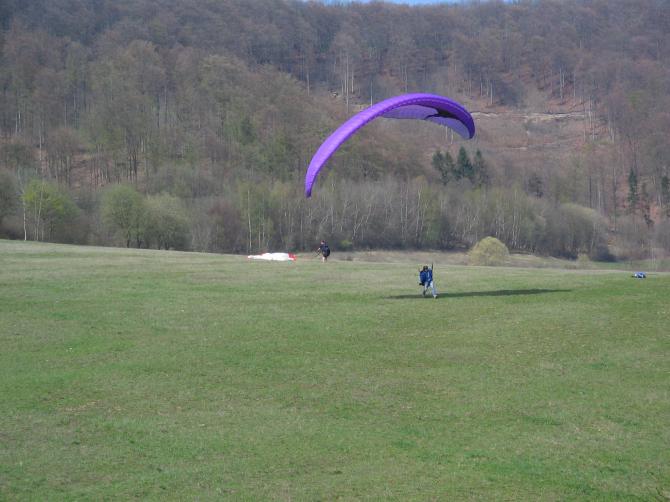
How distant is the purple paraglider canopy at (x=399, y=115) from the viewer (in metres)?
26.7

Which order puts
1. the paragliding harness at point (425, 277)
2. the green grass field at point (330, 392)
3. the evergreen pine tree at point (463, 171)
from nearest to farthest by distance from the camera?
the green grass field at point (330, 392), the paragliding harness at point (425, 277), the evergreen pine tree at point (463, 171)

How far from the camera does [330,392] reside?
18.3 m

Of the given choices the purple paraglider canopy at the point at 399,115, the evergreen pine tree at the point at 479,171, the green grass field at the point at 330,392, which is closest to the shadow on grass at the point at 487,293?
the green grass field at the point at 330,392

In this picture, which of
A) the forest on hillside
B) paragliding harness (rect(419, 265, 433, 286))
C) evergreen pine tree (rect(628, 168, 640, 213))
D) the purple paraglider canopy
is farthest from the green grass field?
evergreen pine tree (rect(628, 168, 640, 213))

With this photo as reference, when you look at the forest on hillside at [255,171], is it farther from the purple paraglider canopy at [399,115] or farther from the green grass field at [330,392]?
the green grass field at [330,392]

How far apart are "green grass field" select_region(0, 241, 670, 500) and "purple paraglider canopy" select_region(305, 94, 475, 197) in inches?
206

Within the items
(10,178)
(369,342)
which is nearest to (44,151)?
(10,178)

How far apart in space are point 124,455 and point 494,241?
60179mm

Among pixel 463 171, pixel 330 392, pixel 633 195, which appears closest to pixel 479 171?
pixel 463 171

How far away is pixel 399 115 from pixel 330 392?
1362 centimetres

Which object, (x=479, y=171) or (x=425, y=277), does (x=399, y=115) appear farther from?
(x=479, y=171)

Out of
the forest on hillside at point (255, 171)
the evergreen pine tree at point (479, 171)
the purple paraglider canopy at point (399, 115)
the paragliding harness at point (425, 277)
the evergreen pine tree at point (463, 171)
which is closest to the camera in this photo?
the purple paraglider canopy at point (399, 115)

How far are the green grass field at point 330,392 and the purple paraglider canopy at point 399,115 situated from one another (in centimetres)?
523

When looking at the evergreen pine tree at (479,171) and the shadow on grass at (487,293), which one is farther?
the evergreen pine tree at (479,171)
